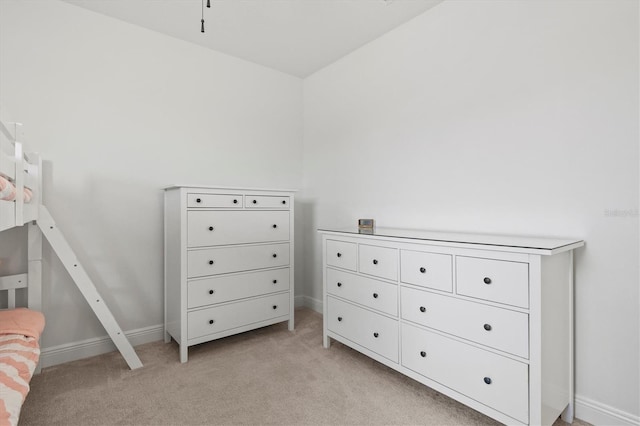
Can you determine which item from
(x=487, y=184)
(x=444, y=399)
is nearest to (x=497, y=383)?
(x=444, y=399)

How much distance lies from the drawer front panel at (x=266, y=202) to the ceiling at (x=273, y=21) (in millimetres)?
1353

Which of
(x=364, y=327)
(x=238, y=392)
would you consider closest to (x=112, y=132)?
(x=238, y=392)

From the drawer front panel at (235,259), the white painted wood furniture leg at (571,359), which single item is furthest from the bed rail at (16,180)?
the white painted wood furniture leg at (571,359)

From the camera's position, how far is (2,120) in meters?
1.45

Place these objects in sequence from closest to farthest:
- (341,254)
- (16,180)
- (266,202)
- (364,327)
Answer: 1. (16,180)
2. (364,327)
3. (341,254)
4. (266,202)

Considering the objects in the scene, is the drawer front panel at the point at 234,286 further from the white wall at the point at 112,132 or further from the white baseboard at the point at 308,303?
the white baseboard at the point at 308,303

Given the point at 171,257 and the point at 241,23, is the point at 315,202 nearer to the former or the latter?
the point at 171,257

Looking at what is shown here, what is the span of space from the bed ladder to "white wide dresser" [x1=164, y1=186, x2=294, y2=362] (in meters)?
0.33

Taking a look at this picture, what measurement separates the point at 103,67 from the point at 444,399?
3232 millimetres

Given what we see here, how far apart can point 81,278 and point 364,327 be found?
6.18 feet

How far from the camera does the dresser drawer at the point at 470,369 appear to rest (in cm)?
149

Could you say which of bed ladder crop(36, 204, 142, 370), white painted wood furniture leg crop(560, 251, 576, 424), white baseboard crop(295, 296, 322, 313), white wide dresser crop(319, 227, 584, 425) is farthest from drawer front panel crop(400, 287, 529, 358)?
bed ladder crop(36, 204, 142, 370)

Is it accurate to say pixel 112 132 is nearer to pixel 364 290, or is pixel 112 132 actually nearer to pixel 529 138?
pixel 364 290

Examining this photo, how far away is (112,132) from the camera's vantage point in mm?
2506
